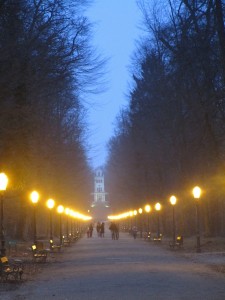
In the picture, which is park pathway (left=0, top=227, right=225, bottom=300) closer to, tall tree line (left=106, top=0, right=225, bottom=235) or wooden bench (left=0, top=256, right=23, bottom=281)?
wooden bench (left=0, top=256, right=23, bottom=281)

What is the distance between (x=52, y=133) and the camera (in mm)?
45688

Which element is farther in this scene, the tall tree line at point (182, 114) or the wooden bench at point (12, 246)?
the wooden bench at point (12, 246)

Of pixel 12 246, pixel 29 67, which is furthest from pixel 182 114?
pixel 29 67

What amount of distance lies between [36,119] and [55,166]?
Answer: 71.7 ft

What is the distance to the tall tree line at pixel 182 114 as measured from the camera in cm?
3178

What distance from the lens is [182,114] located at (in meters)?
47.1

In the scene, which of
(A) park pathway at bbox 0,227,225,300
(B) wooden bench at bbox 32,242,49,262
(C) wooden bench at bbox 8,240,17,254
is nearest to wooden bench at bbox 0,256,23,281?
(A) park pathway at bbox 0,227,225,300

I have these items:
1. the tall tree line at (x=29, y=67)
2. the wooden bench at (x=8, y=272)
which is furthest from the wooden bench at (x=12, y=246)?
the wooden bench at (x=8, y=272)

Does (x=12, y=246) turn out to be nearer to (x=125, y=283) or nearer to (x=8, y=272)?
(x=8, y=272)

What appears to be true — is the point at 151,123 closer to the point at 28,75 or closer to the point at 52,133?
the point at 52,133

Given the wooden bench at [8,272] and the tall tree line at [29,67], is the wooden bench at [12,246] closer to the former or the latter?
the tall tree line at [29,67]

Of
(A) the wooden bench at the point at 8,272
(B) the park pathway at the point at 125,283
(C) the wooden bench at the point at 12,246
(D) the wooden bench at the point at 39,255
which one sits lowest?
(B) the park pathway at the point at 125,283

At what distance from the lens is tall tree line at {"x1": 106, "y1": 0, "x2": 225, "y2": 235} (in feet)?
104

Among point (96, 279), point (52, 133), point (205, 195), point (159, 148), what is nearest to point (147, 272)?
point (96, 279)
